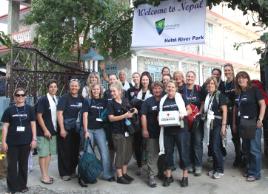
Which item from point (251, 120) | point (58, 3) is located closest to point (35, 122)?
point (251, 120)

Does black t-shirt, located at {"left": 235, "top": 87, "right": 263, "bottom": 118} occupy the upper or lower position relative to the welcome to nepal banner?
lower

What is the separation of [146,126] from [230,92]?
1757 millimetres

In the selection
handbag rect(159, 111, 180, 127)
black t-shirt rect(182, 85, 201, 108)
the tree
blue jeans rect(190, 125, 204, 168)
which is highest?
the tree

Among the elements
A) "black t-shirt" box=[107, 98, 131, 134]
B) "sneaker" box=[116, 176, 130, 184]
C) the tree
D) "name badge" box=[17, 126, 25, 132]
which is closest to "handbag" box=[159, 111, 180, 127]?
"black t-shirt" box=[107, 98, 131, 134]

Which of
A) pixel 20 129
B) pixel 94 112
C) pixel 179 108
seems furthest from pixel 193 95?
pixel 20 129

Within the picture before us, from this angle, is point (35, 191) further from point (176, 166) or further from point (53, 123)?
point (176, 166)

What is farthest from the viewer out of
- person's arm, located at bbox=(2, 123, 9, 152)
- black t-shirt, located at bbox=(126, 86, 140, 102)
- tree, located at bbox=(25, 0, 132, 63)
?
tree, located at bbox=(25, 0, 132, 63)

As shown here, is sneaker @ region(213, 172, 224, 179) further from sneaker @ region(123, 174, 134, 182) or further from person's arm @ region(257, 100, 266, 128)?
sneaker @ region(123, 174, 134, 182)

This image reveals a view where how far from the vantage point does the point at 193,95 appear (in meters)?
6.82

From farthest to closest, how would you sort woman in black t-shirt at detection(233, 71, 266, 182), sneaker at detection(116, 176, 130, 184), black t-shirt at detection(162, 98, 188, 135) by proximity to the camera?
sneaker at detection(116, 176, 130, 184) < woman in black t-shirt at detection(233, 71, 266, 182) < black t-shirt at detection(162, 98, 188, 135)

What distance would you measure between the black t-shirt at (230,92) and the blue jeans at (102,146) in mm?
2327

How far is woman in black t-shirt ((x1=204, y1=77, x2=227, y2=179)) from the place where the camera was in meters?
6.55

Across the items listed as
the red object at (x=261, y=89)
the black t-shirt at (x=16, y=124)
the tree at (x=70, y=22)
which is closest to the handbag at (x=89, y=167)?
the black t-shirt at (x=16, y=124)

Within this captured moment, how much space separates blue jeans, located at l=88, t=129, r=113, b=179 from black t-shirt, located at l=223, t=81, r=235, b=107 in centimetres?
233
